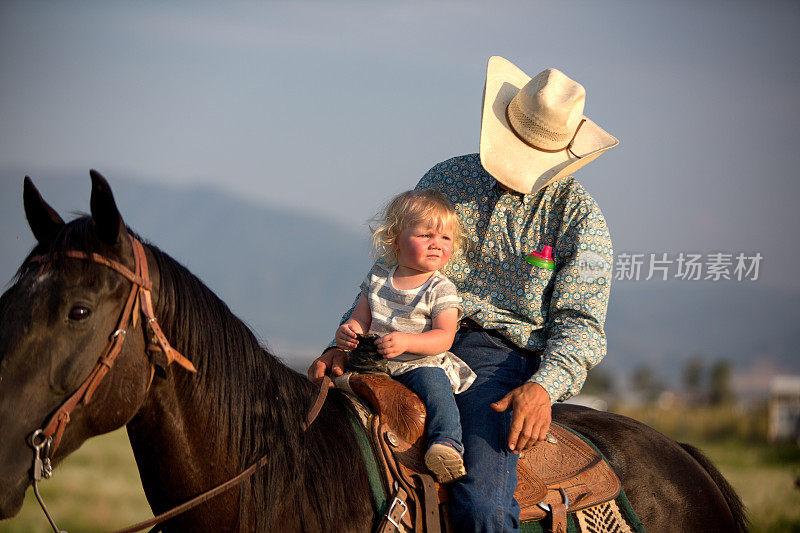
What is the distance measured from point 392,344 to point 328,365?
505 millimetres

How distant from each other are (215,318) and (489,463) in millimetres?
1163

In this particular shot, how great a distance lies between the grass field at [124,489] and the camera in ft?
33.0

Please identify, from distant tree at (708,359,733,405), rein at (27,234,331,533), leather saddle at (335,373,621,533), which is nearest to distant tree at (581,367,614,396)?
distant tree at (708,359,733,405)

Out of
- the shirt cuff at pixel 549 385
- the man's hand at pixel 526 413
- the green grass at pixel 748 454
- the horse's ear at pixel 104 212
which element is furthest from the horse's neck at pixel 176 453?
the green grass at pixel 748 454

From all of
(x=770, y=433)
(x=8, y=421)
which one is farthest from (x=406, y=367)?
(x=770, y=433)

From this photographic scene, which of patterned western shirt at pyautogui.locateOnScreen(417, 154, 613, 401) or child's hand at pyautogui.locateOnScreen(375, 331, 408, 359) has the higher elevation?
patterned western shirt at pyautogui.locateOnScreen(417, 154, 613, 401)

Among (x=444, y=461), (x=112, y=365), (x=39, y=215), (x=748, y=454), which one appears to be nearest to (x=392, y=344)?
(x=444, y=461)

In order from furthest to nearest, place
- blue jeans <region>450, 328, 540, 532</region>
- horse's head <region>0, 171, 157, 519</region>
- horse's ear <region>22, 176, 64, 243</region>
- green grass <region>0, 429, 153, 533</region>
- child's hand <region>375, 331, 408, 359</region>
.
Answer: green grass <region>0, 429, 153, 533</region>
child's hand <region>375, 331, 408, 359</region>
blue jeans <region>450, 328, 540, 532</region>
horse's ear <region>22, 176, 64, 243</region>
horse's head <region>0, 171, 157, 519</region>

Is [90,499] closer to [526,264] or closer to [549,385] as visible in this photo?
[526,264]

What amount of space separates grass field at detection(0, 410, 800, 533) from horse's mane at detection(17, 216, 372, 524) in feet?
15.0

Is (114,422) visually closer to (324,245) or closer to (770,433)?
(770,433)

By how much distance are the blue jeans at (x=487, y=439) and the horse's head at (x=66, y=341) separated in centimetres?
123

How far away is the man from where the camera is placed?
3121 mm

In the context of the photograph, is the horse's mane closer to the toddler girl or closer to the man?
the toddler girl
